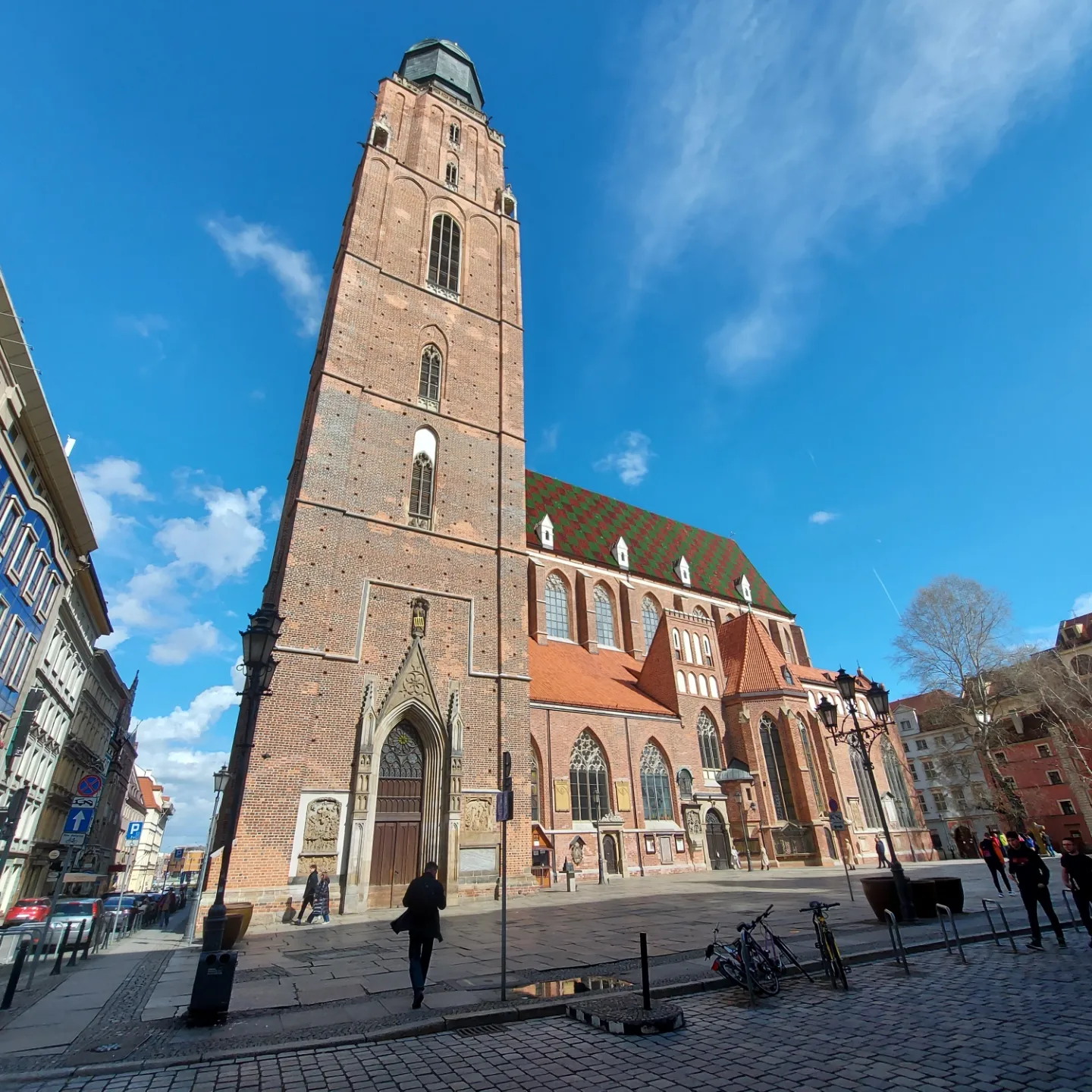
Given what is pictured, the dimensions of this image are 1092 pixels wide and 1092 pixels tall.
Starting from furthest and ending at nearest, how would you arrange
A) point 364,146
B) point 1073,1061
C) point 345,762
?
point 364,146 < point 345,762 < point 1073,1061

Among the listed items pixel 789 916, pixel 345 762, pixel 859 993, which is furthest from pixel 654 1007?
pixel 345 762

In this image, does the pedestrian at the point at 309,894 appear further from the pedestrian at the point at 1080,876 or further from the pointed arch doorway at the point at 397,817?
the pedestrian at the point at 1080,876

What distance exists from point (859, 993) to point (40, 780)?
31.3 m

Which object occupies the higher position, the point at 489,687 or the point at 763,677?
the point at 763,677

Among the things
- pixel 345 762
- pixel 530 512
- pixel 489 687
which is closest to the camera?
pixel 345 762

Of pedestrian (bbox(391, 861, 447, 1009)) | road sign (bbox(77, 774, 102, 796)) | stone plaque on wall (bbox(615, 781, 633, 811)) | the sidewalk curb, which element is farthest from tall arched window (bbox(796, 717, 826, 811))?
road sign (bbox(77, 774, 102, 796))

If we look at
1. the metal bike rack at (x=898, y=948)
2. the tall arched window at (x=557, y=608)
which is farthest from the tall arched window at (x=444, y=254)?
the metal bike rack at (x=898, y=948)

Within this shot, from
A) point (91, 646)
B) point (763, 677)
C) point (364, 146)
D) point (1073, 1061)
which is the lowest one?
point (1073, 1061)

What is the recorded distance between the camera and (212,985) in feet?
19.5

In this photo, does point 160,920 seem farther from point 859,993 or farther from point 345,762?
point 859,993

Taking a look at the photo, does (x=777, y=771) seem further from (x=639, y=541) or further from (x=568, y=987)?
(x=568, y=987)

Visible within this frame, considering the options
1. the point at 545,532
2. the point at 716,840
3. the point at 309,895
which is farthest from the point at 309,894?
the point at 545,532

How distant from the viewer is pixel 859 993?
638cm

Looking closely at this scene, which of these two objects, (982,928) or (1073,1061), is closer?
(1073,1061)
